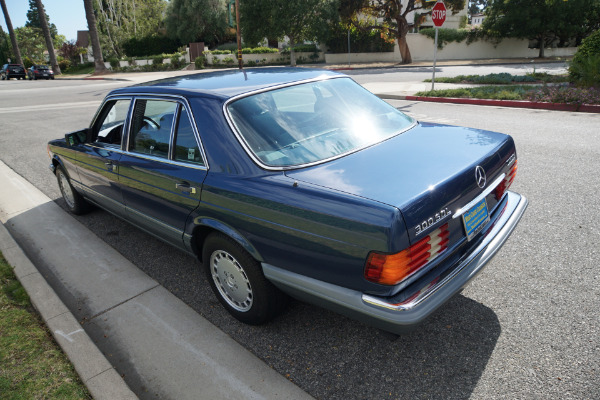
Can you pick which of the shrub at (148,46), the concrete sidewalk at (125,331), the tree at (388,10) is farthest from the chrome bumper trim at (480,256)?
the shrub at (148,46)

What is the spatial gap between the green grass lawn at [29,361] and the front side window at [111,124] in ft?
5.57

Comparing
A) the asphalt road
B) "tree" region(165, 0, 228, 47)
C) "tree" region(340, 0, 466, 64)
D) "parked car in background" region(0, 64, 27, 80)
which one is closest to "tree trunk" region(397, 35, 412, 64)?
"tree" region(340, 0, 466, 64)

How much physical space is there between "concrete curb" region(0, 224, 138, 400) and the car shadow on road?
17 cm

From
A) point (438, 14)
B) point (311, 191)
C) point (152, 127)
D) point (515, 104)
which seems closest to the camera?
point (311, 191)

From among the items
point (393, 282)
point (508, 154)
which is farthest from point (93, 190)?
point (508, 154)

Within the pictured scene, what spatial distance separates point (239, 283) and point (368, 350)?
995mm

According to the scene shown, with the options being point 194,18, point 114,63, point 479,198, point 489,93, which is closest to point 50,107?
point 489,93

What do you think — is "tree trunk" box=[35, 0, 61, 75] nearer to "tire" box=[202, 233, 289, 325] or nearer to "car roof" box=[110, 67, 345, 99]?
"car roof" box=[110, 67, 345, 99]

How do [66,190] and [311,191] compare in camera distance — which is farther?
[66,190]

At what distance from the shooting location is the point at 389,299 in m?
2.24

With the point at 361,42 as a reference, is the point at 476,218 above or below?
below

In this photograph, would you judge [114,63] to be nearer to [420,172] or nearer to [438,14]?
[438,14]

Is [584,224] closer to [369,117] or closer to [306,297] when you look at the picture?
[369,117]

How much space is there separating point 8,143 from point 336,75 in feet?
33.2
